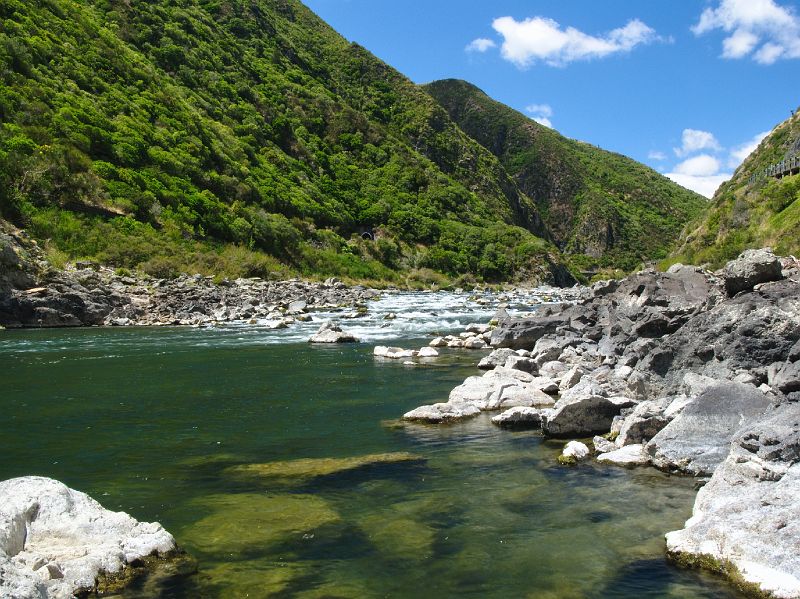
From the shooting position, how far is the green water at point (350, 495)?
6043 mm

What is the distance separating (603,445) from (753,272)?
7116 mm

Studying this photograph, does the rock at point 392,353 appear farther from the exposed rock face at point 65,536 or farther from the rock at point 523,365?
the exposed rock face at point 65,536

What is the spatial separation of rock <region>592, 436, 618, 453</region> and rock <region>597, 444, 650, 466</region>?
28 cm

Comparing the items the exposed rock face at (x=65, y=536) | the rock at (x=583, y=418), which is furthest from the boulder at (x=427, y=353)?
the exposed rock face at (x=65, y=536)

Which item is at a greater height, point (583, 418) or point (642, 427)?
point (642, 427)

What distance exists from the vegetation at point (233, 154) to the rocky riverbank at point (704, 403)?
3878 cm

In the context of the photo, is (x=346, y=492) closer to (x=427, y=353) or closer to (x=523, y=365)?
(x=523, y=365)

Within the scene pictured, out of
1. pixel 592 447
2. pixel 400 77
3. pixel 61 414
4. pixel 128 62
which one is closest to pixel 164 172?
pixel 128 62

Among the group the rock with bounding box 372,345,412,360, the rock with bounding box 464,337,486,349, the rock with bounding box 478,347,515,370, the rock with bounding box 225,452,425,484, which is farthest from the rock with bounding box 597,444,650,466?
the rock with bounding box 464,337,486,349

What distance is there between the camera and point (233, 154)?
8044 cm

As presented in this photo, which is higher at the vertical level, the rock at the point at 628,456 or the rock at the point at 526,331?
the rock at the point at 526,331

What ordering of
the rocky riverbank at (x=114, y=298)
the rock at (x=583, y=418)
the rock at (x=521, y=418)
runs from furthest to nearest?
the rocky riverbank at (x=114, y=298) < the rock at (x=521, y=418) < the rock at (x=583, y=418)

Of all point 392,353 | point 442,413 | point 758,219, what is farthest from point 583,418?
point 758,219

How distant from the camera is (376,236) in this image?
94062mm
